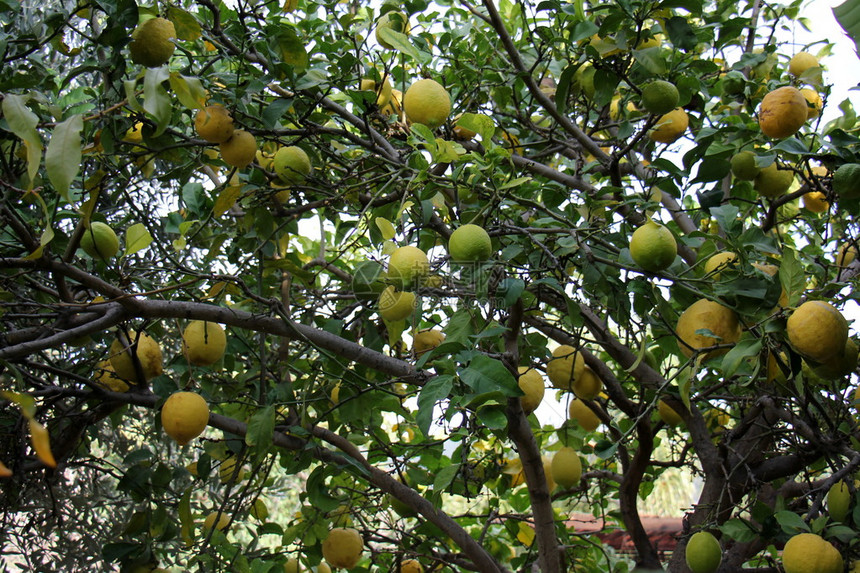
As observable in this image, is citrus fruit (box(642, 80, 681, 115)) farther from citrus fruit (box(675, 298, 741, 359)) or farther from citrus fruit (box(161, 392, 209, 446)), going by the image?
citrus fruit (box(161, 392, 209, 446))

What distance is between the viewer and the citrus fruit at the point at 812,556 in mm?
1573

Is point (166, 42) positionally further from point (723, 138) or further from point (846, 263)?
point (846, 263)

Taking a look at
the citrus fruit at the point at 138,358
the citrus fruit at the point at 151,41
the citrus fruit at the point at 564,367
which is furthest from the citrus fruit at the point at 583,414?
the citrus fruit at the point at 151,41

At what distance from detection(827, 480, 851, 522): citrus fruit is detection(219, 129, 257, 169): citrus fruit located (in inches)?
63.7

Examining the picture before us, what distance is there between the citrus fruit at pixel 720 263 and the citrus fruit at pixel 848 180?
0.27 meters

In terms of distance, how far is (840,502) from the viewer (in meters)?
1.72

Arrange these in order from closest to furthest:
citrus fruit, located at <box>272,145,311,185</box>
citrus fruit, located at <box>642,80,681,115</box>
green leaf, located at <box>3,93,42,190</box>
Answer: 1. green leaf, located at <box>3,93,42,190</box>
2. citrus fruit, located at <box>642,80,681,115</box>
3. citrus fruit, located at <box>272,145,311,185</box>

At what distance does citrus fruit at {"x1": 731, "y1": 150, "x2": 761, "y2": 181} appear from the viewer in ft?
6.75

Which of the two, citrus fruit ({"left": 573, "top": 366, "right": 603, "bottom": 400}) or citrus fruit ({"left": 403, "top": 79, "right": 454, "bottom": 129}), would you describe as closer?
citrus fruit ({"left": 403, "top": 79, "right": 454, "bottom": 129})

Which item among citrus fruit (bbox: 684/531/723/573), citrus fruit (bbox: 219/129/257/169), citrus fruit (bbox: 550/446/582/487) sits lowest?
citrus fruit (bbox: 684/531/723/573)

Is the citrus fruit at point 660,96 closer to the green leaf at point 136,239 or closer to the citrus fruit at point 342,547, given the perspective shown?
the green leaf at point 136,239

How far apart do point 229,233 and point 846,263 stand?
207cm

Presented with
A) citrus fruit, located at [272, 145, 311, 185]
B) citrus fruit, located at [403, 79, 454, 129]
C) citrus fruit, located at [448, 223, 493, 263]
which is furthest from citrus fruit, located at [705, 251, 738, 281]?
citrus fruit, located at [272, 145, 311, 185]

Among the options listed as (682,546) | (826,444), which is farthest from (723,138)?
(682,546)
